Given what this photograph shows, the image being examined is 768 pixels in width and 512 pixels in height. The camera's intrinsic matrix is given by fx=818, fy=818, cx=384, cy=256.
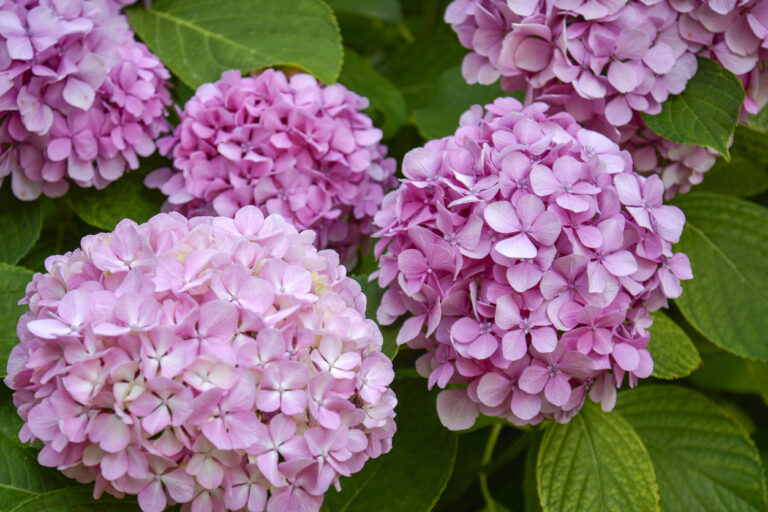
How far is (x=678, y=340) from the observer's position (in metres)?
1.11

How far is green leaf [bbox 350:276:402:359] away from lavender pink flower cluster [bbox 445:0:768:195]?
0.32 m

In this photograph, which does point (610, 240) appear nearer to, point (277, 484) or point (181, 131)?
point (277, 484)

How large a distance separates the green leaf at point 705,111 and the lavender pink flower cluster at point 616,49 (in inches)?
0.7

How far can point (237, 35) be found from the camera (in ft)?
4.04

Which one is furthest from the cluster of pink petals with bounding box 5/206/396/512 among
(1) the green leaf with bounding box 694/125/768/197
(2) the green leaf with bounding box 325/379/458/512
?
(1) the green leaf with bounding box 694/125/768/197

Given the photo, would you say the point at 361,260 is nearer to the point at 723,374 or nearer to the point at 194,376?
the point at 194,376

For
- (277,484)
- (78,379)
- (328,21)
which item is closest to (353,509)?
(277,484)

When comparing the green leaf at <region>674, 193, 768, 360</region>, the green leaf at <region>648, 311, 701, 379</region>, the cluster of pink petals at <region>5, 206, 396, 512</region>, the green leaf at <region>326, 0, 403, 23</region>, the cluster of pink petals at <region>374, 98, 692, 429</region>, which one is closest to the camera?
the cluster of pink petals at <region>5, 206, 396, 512</region>

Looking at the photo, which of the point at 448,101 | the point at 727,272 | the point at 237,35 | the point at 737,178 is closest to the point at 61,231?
the point at 237,35

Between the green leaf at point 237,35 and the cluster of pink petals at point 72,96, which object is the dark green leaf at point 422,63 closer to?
the green leaf at point 237,35

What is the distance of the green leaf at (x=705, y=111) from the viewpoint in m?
1.04

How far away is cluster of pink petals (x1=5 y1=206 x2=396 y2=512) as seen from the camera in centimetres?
69

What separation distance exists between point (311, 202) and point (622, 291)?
1.34 feet

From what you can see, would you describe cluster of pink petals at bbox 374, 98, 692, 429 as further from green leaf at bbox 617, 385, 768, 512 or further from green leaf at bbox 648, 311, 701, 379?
green leaf at bbox 617, 385, 768, 512
